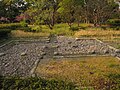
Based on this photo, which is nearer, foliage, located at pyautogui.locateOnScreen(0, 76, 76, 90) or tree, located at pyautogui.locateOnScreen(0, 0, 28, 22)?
foliage, located at pyautogui.locateOnScreen(0, 76, 76, 90)

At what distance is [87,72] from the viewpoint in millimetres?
8953

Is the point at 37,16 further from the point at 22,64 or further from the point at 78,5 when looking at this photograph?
the point at 78,5

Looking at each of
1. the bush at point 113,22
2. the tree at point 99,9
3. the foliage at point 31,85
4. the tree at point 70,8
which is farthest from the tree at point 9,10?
the foliage at point 31,85

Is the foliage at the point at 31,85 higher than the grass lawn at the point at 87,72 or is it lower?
higher

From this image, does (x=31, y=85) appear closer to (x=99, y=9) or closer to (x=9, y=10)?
(x=99, y=9)

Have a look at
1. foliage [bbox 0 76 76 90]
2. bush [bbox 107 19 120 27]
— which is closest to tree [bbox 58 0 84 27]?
bush [bbox 107 19 120 27]

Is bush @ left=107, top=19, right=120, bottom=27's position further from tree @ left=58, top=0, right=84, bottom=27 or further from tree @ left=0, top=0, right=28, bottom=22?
tree @ left=0, top=0, right=28, bottom=22

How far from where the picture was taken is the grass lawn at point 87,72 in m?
6.82

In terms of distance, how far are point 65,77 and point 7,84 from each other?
2.79m

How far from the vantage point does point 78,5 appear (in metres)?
33.7

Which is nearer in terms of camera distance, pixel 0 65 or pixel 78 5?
pixel 0 65

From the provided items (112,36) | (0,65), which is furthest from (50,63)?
(112,36)

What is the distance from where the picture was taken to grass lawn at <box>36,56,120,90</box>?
682 cm

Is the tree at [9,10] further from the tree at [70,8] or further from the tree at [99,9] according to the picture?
the tree at [99,9]
